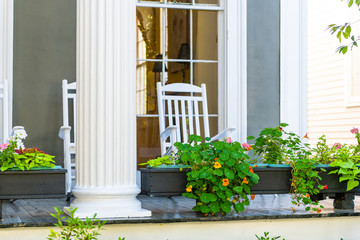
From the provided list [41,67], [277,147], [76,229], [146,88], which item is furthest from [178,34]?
[76,229]

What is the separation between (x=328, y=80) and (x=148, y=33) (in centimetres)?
428

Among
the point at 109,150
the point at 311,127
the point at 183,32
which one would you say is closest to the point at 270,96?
the point at 183,32

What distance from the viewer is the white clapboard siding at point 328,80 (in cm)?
764

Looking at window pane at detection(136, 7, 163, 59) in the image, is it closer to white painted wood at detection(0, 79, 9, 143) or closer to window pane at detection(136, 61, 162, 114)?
window pane at detection(136, 61, 162, 114)

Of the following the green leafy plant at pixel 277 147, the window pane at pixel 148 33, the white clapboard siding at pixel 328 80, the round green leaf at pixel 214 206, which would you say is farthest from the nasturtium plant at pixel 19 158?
the white clapboard siding at pixel 328 80

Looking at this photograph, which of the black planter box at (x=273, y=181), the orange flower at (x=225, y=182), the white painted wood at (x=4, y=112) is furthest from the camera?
the white painted wood at (x=4, y=112)

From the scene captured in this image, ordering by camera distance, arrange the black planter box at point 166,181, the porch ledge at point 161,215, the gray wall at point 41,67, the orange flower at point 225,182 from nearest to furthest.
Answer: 1. the porch ledge at point 161,215
2. the orange flower at point 225,182
3. the black planter box at point 166,181
4. the gray wall at point 41,67

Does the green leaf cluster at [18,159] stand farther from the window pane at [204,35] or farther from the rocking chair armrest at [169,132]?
the window pane at [204,35]

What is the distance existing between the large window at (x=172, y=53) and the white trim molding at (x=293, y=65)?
537 millimetres

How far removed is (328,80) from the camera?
26.8 feet

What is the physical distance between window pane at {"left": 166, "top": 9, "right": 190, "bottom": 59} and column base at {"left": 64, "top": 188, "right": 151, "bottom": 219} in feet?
7.06

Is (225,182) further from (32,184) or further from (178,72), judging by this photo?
(178,72)

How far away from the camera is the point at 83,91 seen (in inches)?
107

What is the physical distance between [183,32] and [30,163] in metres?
2.34
